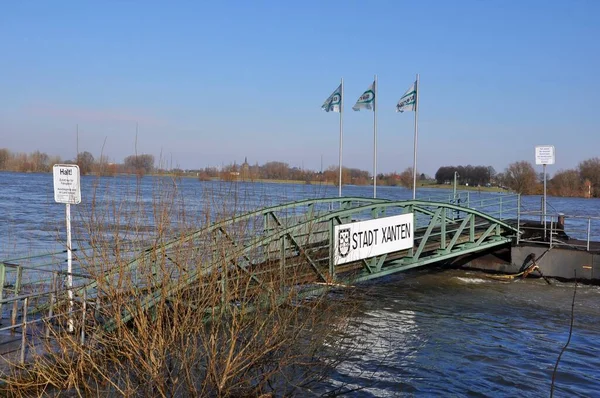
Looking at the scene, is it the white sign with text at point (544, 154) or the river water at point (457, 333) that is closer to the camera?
the river water at point (457, 333)

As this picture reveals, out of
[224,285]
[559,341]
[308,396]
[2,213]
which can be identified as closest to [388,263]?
[559,341]

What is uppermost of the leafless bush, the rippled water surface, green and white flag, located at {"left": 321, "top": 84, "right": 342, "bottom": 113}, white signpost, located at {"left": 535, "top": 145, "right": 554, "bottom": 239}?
green and white flag, located at {"left": 321, "top": 84, "right": 342, "bottom": 113}

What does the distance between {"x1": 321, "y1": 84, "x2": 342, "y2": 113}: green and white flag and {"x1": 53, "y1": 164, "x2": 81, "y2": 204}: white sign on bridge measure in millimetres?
16901

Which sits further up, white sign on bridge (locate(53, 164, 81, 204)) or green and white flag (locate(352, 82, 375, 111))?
green and white flag (locate(352, 82, 375, 111))

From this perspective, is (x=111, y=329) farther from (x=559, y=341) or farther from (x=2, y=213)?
(x=2, y=213)

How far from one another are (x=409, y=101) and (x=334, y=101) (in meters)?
3.23

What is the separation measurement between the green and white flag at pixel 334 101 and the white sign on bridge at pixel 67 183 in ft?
55.4

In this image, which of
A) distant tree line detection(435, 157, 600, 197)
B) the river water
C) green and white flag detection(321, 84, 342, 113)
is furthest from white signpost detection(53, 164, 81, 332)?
distant tree line detection(435, 157, 600, 197)

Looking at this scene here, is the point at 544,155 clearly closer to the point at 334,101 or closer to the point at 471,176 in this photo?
the point at 334,101

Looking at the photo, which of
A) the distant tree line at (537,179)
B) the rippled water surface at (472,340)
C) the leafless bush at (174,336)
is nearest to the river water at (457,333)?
the rippled water surface at (472,340)

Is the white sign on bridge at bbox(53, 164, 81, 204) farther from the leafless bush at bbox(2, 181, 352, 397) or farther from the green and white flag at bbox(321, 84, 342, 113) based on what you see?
the green and white flag at bbox(321, 84, 342, 113)

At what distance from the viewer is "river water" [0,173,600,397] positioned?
352 inches

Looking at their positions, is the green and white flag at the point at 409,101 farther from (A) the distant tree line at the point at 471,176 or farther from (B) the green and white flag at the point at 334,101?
(A) the distant tree line at the point at 471,176

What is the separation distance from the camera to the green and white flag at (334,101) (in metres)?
24.4
